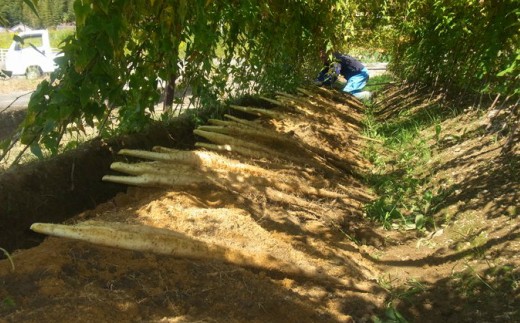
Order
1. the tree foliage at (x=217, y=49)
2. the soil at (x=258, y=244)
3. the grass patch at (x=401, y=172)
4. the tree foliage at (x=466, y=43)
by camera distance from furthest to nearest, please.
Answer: the tree foliage at (x=466, y=43) < the grass patch at (x=401, y=172) < the tree foliage at (x=217, y=49) < the soil at (x=258, y=244)

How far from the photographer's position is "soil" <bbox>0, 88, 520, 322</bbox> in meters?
2.42

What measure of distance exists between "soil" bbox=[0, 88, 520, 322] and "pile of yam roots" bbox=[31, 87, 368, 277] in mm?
18

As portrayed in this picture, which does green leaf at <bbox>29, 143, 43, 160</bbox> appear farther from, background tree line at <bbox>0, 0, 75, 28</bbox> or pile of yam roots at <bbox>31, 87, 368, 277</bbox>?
background tree line at <bbox>0, 0, 75, 28</bbox>

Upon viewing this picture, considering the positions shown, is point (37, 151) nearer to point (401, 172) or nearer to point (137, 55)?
point (137, 55)

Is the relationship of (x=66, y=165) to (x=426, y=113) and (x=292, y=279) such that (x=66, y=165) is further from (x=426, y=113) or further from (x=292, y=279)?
(x=426, y=113)

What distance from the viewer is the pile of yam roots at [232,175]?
9.14ft

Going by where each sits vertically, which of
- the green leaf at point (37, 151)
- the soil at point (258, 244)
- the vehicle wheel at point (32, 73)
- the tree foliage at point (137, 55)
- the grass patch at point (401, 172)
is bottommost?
the vehicle wheel at point (32, 73)

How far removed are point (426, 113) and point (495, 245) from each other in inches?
211

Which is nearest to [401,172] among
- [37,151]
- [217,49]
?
[217,49]

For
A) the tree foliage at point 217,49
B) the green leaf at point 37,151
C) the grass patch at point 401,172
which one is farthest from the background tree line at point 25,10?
the grass patch at point 401,172

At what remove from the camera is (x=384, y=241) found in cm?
410

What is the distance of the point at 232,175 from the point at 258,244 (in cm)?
111

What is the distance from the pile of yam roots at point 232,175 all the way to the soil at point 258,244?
2 cm

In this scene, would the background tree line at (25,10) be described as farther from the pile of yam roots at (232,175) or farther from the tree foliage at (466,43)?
the tree foliage at (466,43)
